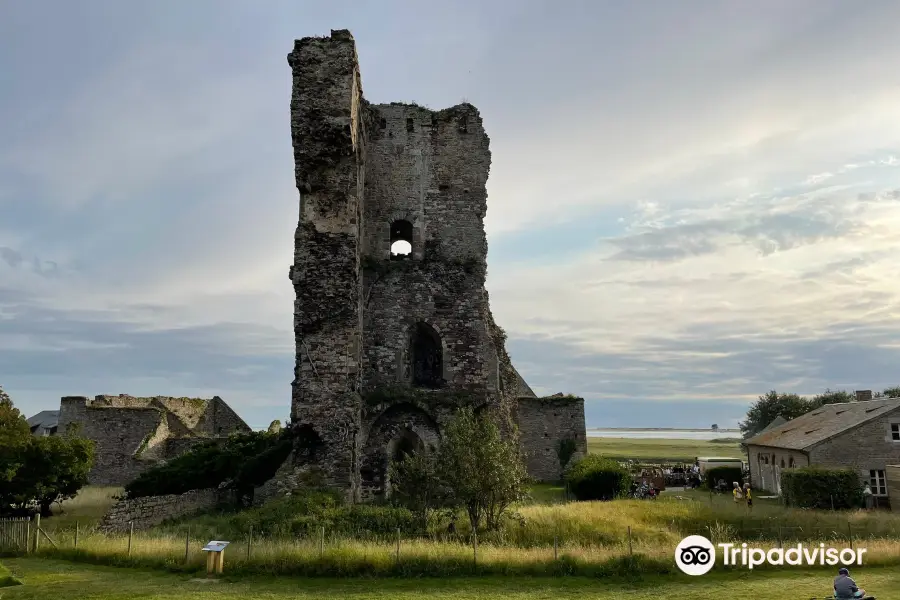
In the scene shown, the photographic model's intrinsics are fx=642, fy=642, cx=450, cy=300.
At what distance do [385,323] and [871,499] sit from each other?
1745cm

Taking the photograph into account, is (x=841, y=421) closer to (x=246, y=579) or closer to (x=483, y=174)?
(x=483, y=174)

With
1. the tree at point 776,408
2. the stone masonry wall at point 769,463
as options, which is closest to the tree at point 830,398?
the tree at point 776,408

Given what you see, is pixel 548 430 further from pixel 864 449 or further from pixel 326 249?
pixel 326 249

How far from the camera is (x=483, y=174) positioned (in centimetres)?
2403

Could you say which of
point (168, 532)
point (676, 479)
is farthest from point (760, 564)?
point (676, 479)

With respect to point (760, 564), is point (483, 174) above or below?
above

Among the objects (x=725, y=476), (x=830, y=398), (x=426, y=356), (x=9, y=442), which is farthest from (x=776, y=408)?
(x=9, y=442)

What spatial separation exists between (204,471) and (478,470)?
1019 cm

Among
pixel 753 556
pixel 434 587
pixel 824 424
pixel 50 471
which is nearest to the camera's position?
pixel 434 587

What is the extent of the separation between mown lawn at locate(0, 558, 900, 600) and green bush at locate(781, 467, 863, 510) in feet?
31.2

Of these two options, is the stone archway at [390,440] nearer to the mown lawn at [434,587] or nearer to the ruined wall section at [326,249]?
the ruined wall section at [326,249]

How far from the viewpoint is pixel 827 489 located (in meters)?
20.8

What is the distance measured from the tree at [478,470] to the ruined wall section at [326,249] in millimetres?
3677

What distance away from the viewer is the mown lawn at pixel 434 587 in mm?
10328
